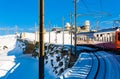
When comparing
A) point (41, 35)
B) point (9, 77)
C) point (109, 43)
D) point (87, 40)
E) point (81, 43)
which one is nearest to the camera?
point (41, 35)

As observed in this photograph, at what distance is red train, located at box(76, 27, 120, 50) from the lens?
4309 cm

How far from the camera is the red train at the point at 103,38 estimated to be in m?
43.1

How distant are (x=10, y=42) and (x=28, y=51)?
66.1 feet

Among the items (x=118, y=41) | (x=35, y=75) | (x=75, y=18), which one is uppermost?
(x=75, y=18)

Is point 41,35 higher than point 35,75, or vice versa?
point 41,35

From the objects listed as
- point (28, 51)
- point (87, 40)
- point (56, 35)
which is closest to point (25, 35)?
point (56, 35)

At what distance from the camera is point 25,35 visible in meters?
90.8

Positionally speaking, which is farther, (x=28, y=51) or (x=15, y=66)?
(x=28, y=51)

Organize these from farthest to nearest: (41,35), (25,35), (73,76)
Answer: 1. (25,35)
2. (73,76)
3. (41,35)

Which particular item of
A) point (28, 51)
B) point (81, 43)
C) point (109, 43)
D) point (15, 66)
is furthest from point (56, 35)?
point (15, 66)

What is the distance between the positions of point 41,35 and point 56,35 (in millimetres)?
76864

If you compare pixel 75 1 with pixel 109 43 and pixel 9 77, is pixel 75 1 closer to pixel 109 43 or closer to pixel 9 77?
pixel 109 43

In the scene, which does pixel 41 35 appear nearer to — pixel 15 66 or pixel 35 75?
pixel 35 75

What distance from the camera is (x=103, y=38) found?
55031 millimetres
